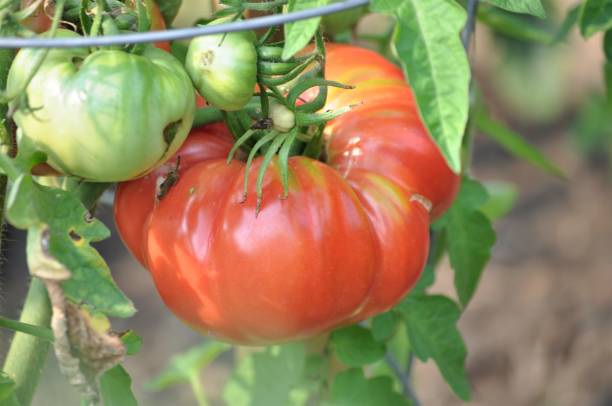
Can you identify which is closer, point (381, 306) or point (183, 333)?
point (381, 306)

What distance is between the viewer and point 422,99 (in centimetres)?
69

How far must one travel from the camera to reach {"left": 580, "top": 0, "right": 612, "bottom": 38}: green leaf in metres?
0.94

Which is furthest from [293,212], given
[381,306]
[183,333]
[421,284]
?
[183,333]

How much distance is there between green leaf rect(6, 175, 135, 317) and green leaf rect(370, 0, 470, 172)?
0.26 metres

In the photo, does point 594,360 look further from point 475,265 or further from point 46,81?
point 46,81

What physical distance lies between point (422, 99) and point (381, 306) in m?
0.28

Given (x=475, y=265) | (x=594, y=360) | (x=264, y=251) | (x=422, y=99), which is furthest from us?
(x=594, y=360)

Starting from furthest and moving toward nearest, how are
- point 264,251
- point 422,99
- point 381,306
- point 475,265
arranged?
1. point 475,265
2. point 381,306
3. point 264,251
4. point 422,99

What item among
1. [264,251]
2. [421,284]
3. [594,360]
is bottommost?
[594,360]

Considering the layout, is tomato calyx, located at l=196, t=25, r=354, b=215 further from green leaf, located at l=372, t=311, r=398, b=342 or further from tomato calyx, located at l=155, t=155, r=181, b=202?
green leaf, located at l=372, t=311, r=398, b=342

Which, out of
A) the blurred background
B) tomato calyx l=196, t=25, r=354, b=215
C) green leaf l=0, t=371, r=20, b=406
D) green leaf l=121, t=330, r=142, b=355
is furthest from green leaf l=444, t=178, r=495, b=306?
the blurred background

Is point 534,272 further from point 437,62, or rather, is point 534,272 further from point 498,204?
point 437,62

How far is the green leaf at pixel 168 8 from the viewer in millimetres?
969

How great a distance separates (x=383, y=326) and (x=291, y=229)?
285mm
